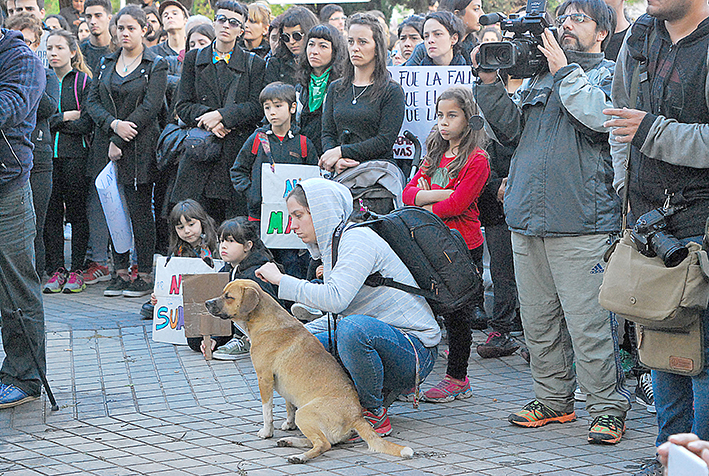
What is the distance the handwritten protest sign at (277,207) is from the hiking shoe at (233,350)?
2.96ft

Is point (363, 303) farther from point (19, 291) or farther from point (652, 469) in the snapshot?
point (19, 291)

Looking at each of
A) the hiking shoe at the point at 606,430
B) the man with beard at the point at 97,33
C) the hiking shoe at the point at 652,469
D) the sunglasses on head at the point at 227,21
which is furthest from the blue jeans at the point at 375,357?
the man with beard at the point at 97,33

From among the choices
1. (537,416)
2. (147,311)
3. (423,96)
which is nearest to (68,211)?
(147,311)

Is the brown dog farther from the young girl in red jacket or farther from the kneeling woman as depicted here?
the young girl in red jacket

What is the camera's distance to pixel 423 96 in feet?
24.3

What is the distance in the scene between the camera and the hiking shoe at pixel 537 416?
4973 mm

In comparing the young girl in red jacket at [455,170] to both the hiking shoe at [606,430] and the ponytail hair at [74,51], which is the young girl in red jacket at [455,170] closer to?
the hiking shoe at [606,430]

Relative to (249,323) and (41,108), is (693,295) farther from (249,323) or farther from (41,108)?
(41,108)

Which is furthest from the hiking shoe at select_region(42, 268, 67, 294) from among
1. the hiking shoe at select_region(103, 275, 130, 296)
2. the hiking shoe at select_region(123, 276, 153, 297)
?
the hiking shoe at select_region(123, 276, 153, 297)

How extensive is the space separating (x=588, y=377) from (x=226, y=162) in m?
4.41

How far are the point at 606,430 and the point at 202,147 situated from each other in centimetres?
472

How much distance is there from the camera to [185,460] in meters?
4.45

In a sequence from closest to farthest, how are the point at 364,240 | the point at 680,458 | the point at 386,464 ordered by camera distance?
the point at 680,458, the point at 386,464, the point at 364,240

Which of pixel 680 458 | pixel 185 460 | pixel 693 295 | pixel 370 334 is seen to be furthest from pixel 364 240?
pixel 680 458
